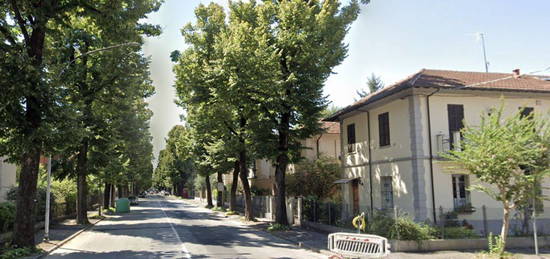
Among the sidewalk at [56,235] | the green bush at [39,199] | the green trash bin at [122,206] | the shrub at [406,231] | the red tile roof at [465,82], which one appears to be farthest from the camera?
the green trash bin at [122,206]

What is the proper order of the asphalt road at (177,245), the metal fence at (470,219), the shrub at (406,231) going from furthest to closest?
the metal fence at (470,219) < the shrub at (406,231) < the asphalt road at (177,245)

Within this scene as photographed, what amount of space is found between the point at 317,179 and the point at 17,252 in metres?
19.2

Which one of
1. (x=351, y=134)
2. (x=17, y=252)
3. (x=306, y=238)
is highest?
(x=351, y=134)

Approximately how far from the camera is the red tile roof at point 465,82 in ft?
63.0

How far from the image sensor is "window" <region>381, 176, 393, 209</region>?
69.1 ft

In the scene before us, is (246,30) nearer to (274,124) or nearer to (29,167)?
(274,124)

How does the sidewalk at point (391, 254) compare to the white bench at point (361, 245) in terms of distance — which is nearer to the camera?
the white bench at point (361, 245)

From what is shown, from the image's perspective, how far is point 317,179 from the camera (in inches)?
1164

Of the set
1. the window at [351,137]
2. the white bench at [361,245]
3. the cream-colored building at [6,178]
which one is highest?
the window at [351,137]

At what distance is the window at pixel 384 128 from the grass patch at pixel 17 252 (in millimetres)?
15328

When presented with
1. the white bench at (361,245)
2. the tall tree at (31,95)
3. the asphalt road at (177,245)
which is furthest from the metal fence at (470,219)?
the tall tree at (31,95)

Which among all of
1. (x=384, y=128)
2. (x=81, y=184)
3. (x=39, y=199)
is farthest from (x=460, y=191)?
(x=39, y=199)

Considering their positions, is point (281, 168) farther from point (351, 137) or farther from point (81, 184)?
point (81, 184)

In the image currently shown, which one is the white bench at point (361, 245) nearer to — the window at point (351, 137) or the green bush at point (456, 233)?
the green bush at point (456, 233)
